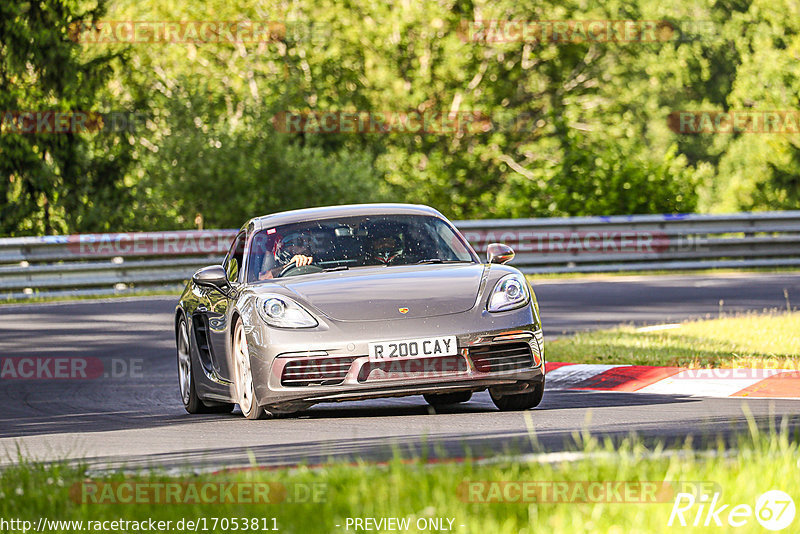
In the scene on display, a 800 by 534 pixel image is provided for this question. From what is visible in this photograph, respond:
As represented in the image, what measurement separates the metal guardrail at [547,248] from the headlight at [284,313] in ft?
42.5

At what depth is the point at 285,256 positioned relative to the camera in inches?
385

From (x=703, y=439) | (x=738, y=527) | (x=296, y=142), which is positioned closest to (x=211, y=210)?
(x=296, y=142)

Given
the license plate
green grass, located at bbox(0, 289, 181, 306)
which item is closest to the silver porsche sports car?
the license plate

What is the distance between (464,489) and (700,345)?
7.39 metres

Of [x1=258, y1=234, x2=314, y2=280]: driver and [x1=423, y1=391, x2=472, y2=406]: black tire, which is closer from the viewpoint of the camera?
[x1=258, y1=234, x2=314, y2=280]: driver

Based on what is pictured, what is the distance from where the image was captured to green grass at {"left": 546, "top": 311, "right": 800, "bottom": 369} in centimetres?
1121

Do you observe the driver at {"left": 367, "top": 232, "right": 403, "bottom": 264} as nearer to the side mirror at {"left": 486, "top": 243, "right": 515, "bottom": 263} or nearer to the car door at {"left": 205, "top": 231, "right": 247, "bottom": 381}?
the side mirror at {"left": 486, "top": 243, "right": 515, "bottom": 263}

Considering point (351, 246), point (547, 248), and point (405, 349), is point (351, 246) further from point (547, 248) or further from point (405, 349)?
point (547, 248)

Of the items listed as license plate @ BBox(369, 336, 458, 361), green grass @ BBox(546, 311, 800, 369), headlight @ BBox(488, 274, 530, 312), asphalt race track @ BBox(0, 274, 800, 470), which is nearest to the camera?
asphalt race track @ BBox(0, 274, 800, 470)

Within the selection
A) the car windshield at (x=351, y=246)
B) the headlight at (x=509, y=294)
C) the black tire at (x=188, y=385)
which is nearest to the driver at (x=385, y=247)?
the car windshield at (x=351, y=246)

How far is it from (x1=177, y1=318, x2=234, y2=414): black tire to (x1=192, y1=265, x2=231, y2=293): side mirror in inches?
31.1

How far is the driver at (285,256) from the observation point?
966cm

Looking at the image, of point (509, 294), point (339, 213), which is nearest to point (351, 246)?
point (339, 213)

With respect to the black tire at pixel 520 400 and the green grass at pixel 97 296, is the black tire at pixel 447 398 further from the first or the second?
the green grass at pixel 97 296
